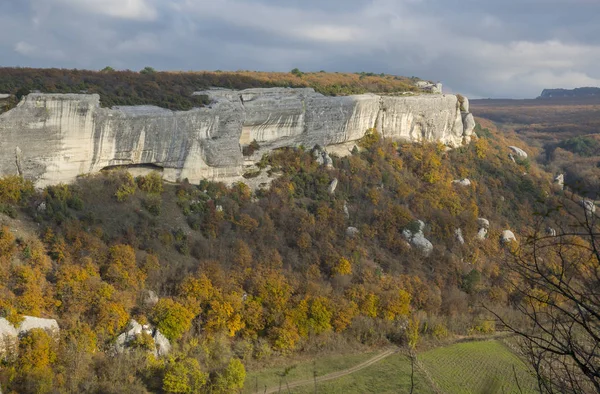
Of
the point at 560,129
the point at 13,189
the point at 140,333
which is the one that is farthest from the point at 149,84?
the point at 560,129

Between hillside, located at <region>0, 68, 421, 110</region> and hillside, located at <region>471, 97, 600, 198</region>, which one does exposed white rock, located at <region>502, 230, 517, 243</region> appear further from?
hillside, located at <region>0, 68, 421, 110</region>

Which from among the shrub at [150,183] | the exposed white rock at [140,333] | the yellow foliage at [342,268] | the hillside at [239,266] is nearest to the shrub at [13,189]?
the hillside at [239,266]

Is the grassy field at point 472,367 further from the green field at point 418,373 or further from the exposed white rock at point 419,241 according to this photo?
the exposed white rock at point 419,241

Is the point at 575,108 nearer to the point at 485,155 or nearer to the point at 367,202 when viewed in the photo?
the point at 485,155

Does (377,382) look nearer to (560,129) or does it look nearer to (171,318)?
(171,318)

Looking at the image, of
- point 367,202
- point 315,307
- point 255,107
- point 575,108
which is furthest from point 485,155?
point 575,108
